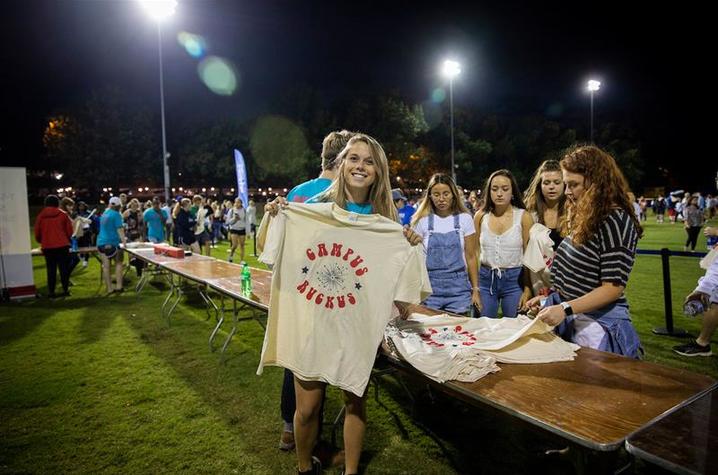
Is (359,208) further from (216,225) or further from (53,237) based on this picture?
(216,225)

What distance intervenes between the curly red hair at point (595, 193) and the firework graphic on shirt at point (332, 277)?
1380 mm

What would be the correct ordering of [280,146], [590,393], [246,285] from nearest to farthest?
1. [590,393]
2. [246,285]
3. [280,146]

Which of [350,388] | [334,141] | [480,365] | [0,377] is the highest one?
[334,141]

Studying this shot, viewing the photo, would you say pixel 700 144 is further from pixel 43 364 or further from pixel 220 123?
pixel 43 364

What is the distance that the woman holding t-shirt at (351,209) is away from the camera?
Result: 2.54 m

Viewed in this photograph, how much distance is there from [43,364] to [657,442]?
637cm

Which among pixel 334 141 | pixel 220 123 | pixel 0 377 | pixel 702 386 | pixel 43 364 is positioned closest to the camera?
pixel 702 386

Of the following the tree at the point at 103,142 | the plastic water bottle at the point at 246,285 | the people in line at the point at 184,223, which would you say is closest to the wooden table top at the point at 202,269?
the plastic water bottle at the point at 246,285

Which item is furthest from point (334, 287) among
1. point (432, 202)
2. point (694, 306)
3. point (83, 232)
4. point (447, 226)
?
point (83, 232)

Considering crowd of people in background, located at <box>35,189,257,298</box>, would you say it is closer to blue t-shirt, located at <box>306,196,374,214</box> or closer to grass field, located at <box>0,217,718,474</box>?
grass field, located at <box>0,217,718,474</box>

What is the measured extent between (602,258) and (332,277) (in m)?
1.53

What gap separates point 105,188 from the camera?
42875mm

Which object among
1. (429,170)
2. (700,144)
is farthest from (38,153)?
(700,144)

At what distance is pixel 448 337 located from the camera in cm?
272
